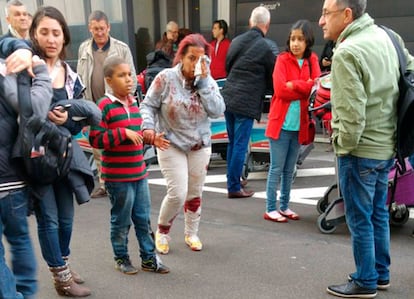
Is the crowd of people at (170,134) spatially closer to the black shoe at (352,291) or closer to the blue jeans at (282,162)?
the black shoe at (352,291)

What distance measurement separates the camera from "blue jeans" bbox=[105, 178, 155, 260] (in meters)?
3.12

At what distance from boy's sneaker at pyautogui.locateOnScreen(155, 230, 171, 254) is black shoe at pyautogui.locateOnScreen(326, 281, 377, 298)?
1309 mm

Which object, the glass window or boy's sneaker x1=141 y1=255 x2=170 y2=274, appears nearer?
boy's sneaker x1=141 y1=255 x2=170 y2=274

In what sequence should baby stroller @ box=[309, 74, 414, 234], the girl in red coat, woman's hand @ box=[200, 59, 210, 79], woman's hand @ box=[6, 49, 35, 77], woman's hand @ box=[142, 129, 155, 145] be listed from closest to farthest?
woman's hand @ box=[6, 49, 35, 77] < woman's hand @ box=[142, 129, 155, 145] < woman's hand @ box=[200, 59, 210, 79] < baby stroller @ box=[309, 74, 414, 234] < the girl in red coat

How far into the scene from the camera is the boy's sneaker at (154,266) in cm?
342

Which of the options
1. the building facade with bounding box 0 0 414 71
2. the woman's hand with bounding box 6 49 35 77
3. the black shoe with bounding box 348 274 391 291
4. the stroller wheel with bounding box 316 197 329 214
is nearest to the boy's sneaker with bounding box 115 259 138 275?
the black shoe with bounding box 348 274 391 291

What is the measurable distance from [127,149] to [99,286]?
0.97m

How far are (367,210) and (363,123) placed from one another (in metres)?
0.55

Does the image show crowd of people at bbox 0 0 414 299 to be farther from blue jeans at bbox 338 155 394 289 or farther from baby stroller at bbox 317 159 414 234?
baby stroller at bbox 317 159 414 234

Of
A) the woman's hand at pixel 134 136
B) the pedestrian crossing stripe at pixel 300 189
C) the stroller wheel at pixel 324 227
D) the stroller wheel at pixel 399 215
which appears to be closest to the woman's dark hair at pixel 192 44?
the woman's hand at pixel 134 136

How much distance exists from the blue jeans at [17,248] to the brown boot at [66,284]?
0.39 metres

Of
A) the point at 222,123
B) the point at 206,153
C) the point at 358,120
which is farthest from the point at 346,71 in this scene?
the point at 222,123

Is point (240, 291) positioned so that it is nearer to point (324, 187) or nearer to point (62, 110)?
point (62, 110)

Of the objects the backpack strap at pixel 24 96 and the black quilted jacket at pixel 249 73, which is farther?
the black quilted jacket at pixel 249 73
